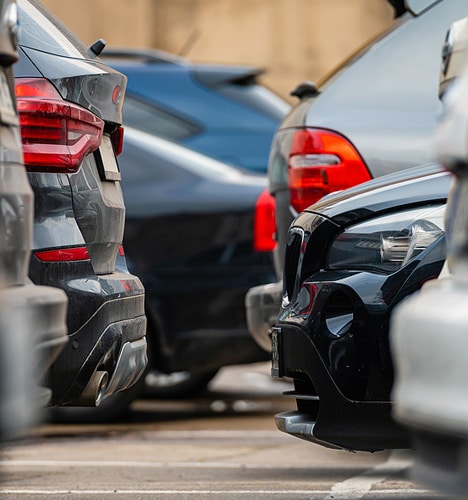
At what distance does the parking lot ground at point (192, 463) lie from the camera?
552 cm

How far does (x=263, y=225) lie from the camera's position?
7598 millimetres

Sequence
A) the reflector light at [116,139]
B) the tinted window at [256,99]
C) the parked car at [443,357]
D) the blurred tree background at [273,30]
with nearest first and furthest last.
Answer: the parked car at [443,357], the reflector light at [116,139], the tinted window at [256,99], the blurred tree background at [273,30]

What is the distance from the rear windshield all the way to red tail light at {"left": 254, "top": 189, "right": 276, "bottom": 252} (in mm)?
2798

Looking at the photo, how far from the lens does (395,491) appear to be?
216 inches

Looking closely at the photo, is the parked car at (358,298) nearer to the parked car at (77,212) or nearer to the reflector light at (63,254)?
the parked car at (77,212)

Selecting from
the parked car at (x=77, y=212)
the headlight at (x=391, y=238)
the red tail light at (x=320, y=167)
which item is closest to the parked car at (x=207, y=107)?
the red tail light at (x=320, y=167)

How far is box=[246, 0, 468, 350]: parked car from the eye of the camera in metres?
5.59

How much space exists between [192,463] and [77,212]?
7.71 feet

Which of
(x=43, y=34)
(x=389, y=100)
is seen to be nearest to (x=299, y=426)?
(x=43, y=34)

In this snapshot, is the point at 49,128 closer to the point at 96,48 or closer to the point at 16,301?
the point at 96,48

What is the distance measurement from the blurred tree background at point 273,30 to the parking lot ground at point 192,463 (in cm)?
1306

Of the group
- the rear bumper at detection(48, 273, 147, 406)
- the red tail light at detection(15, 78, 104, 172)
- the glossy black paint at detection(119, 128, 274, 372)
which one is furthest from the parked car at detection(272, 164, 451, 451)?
the glossy black paint at detection(119, 128, 274, 372)

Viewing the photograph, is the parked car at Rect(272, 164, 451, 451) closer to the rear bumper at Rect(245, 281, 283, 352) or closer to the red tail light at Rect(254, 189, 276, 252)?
the rear bumper at Rect(245, 281, 283, 352)

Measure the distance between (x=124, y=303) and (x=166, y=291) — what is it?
9.73ft
